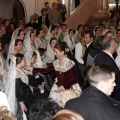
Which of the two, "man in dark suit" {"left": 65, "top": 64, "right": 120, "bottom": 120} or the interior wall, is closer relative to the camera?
"man in dark suit" {"left": 65, "top": 64, "right": 120, "bottom": 120}

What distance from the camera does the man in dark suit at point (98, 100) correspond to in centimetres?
303

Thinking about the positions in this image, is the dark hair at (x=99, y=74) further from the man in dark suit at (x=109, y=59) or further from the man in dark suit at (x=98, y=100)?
the man in dark suit at (x=109, y=59)

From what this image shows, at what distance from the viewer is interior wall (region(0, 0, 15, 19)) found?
17.3 meters

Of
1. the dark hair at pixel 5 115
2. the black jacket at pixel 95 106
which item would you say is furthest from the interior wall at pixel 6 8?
the dark hair at pixel 5 115

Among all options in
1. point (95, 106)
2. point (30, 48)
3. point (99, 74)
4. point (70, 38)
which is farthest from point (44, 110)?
point (70, 38)

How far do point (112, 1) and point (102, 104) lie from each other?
22.6m

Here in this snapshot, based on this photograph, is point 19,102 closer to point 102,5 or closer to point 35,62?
point 35,62

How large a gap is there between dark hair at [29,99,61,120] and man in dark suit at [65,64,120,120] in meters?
0.19

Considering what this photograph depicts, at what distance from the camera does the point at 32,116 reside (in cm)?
305

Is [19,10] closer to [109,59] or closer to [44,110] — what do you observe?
[109,59]

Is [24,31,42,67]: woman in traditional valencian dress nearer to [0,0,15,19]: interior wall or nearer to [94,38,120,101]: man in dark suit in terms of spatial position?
[94,38,120,101]: man in dark suit

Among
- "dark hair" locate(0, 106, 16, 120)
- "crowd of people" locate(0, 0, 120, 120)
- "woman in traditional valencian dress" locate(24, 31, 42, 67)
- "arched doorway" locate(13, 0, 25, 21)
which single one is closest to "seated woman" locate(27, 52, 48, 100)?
"crowd of people" locate(0, 0, 120, 120)

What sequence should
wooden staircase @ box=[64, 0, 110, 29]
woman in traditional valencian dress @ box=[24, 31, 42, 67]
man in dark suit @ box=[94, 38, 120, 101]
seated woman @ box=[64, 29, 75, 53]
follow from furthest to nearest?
wooden staircase @ box=[64, 0, 110, 29] < seated woman @ box=[64, 29, 75, 53] < woman in traditional valencian dress @ box=[24, 31, 42, 67] < man in dark suit @ box=[94, 38, 120, 101]

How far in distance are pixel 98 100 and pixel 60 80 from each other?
3.12 m
